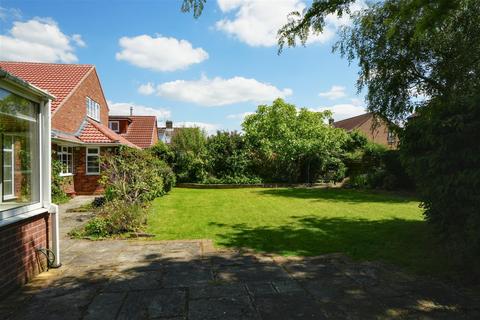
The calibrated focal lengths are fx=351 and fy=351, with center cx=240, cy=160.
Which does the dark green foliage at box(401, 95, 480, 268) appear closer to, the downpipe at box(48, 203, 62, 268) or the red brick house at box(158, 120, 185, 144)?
the downpipe at box(48, 203, 62, 268)

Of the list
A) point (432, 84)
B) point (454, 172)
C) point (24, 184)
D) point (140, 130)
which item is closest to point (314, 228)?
point (454, 172)

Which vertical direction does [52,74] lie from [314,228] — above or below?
above

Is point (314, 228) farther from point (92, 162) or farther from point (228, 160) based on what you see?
point (228, 160)

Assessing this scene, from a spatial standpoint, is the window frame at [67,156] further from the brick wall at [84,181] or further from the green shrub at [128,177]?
the green shrub at [128,177]

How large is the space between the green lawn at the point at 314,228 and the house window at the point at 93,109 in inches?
457

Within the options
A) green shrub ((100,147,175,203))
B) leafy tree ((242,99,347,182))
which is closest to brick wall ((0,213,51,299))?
green shrub ((100,147,175,203))

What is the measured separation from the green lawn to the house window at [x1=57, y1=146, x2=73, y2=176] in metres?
6.40

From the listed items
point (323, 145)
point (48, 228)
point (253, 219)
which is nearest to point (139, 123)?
point (323, 145)

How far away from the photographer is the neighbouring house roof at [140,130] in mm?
34812

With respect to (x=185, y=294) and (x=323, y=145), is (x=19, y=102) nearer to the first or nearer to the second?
(x=185, y=294)

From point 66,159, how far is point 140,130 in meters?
18.6

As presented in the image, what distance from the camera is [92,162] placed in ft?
62.8

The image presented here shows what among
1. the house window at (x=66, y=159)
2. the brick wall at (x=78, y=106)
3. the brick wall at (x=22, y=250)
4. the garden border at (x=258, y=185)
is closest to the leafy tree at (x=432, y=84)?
the brick wall at (x=22, y=250)

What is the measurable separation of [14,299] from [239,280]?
299 cm
